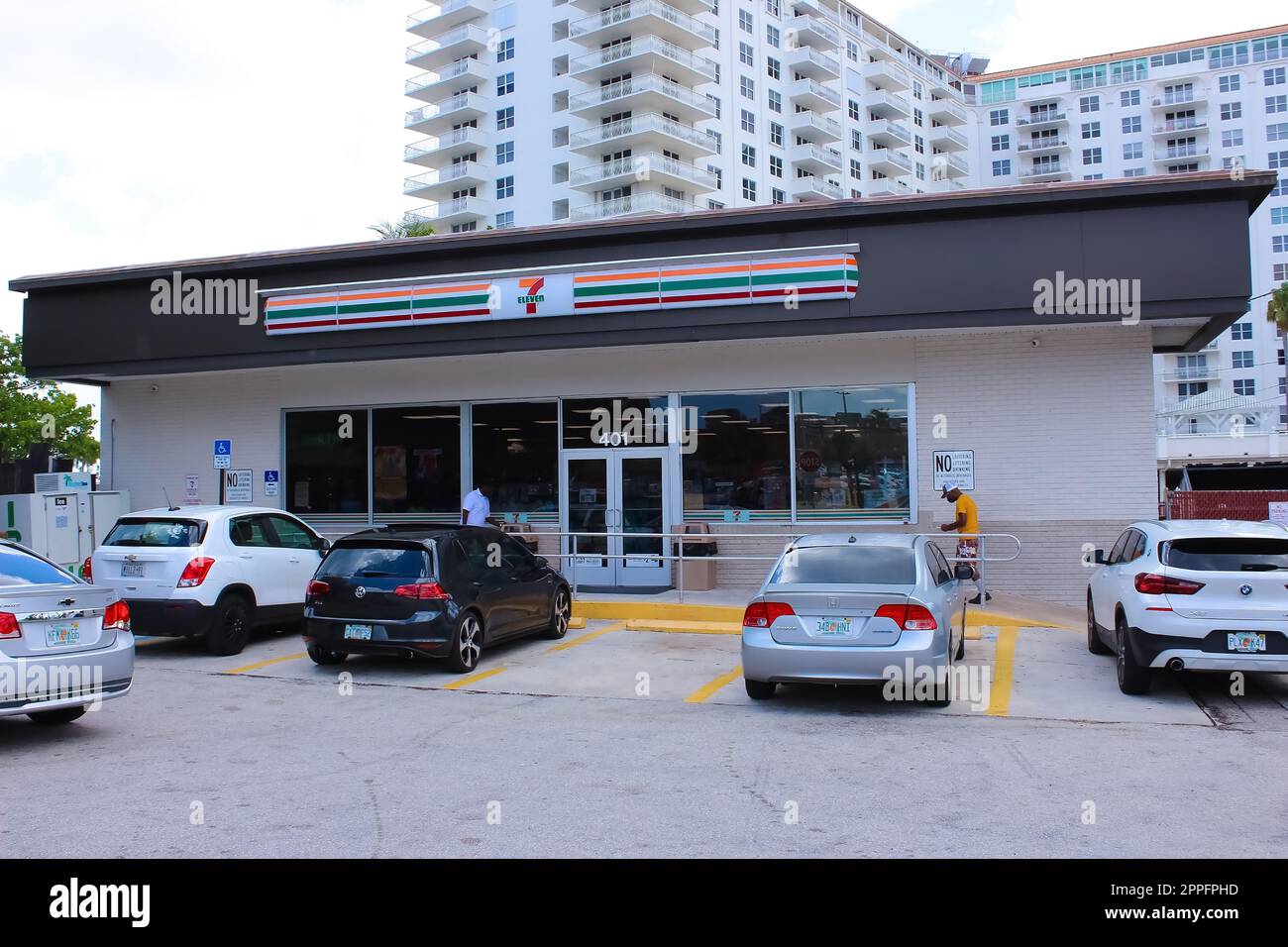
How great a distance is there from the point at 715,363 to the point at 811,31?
6640cm

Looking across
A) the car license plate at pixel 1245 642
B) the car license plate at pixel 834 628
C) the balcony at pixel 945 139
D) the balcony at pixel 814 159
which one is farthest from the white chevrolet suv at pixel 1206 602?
the balcony at pixel 945 139

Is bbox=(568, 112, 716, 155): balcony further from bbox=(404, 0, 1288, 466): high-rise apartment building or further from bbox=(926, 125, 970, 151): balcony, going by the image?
bbox=(926, 125, 970, 151): balcony

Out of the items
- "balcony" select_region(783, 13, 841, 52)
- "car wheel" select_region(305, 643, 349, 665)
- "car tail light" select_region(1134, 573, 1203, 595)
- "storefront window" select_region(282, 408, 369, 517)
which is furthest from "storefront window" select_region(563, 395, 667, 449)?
"balcony" select_region(783, 13, 841, 52)

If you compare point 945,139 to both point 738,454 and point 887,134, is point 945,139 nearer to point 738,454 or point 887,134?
point 887,134

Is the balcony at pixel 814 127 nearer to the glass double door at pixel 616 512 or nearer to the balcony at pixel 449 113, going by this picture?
the balcony at pixel 449 113

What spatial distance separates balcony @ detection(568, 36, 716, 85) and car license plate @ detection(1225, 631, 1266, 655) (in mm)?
60125

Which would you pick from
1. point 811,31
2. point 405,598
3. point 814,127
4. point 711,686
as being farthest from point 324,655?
point 811,31

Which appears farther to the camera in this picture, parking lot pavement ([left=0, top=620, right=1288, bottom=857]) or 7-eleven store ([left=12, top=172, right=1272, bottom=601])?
7-eleven store ([left=12, top=172, right=1272, bottom=601])

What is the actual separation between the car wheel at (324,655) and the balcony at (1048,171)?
96.2m

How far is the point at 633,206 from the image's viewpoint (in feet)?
207

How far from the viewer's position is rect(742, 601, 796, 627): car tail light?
899 centimetres

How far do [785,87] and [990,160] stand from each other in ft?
109

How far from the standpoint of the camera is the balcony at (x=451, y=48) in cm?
7025

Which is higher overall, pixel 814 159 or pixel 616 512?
pixel 814 159
